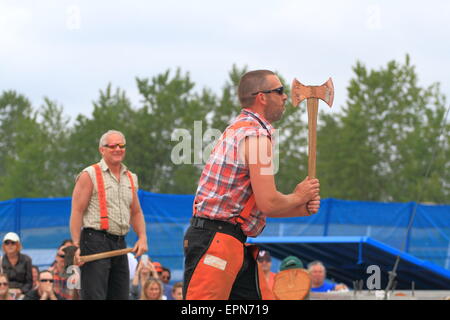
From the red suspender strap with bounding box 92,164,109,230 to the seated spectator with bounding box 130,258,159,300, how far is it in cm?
377

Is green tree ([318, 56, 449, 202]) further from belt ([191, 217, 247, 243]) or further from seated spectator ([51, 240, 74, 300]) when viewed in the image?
belt ([191, 217, 247, 243])

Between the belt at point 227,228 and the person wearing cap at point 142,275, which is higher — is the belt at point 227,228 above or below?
above

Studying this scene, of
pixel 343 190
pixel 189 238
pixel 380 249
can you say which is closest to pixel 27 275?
pixel 380 249

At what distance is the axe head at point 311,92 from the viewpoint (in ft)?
15.0

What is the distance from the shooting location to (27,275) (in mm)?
11211

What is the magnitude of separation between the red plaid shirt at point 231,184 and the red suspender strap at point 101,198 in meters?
2.65

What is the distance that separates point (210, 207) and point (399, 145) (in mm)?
30475

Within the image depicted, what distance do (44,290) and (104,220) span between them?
3.94 metres

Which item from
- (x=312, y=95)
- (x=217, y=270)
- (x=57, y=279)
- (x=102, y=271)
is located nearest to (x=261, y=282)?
(x=217, y=270)

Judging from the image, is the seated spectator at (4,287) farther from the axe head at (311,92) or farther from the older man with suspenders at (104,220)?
the axe head at (311,92)

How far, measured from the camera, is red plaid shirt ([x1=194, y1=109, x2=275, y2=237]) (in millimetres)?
4324

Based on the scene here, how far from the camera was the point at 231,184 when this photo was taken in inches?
171

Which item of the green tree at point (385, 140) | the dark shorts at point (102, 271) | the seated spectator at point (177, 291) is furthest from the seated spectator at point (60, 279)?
the green tree at point (385, 140)
